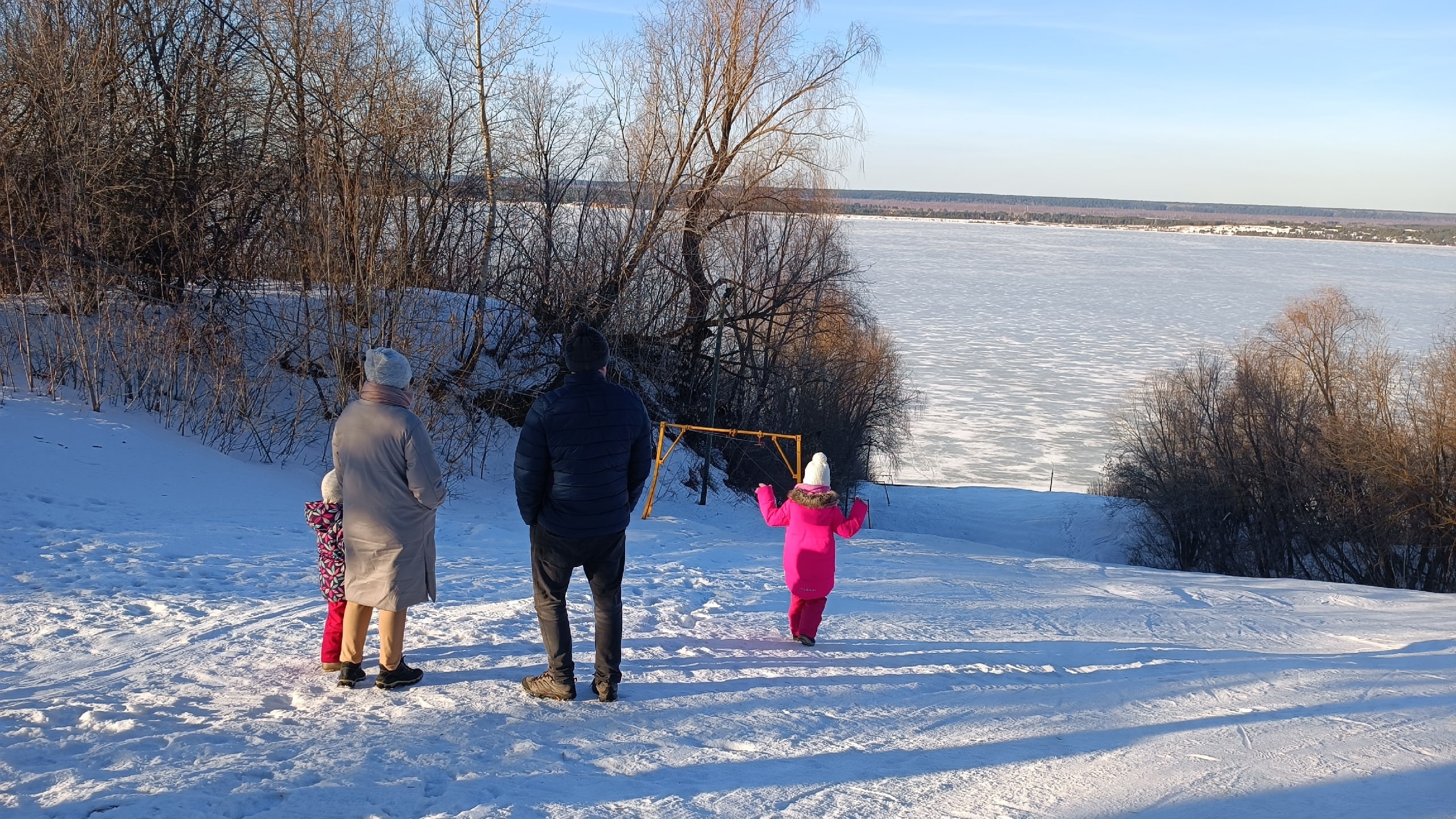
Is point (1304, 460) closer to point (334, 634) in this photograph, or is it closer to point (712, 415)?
point (712, 415)

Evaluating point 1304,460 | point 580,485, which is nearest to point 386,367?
point 580,485

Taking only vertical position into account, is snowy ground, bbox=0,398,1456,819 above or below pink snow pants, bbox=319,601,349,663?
below

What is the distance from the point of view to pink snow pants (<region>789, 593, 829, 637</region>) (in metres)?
6.05

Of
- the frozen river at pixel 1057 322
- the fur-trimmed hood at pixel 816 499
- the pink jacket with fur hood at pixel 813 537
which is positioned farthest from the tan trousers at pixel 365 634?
the frozen river at pixel 1057 322

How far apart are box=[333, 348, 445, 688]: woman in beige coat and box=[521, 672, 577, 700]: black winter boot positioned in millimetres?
626

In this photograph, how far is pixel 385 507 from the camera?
4.44 m

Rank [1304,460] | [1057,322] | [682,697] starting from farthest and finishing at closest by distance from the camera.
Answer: [1057,322], [1304,460], [682,697]

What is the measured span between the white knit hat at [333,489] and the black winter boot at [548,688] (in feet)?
4.12

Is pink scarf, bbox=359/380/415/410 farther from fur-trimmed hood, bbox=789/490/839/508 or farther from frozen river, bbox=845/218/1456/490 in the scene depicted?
frozen river, bbox=845/218/1456/490

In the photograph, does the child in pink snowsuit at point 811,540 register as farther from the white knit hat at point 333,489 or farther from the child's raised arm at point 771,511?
the white knit hat at point 333,489

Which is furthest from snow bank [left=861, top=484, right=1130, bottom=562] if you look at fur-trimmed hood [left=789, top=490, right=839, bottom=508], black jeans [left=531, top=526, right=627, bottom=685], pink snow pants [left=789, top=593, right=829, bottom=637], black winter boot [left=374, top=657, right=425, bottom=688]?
black winter boot [left=374, top=657, right=425, bottom=688]

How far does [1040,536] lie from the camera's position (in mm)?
30906

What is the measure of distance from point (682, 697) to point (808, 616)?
136cm

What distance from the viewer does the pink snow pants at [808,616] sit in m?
6.05
